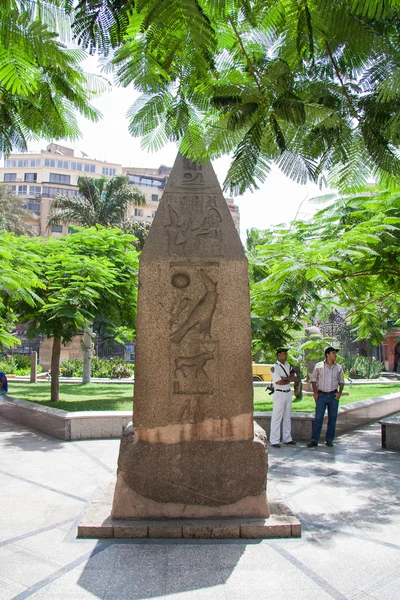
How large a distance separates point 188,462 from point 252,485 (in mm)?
573

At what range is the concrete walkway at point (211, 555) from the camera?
10.5 ft

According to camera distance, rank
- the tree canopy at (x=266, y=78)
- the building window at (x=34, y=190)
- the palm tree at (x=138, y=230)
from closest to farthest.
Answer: the tree canopy at (x=266, y=78) < the palm tree at (x=138, y=230) < the building window at (x=34, y=190)

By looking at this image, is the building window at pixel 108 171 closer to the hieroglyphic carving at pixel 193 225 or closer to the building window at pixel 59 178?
the building window at pixel 59 178

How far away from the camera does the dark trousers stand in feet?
27.5

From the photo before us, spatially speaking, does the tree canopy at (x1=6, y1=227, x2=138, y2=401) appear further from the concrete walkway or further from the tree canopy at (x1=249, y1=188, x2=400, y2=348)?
the concrete walkway

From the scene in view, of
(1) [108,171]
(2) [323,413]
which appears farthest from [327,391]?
(1) [108,171]

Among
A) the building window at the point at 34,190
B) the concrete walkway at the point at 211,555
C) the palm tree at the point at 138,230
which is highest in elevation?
the building window at the point at 34,190

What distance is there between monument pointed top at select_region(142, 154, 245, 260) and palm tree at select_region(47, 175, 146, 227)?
24740 mm

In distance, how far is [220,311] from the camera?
456 cm

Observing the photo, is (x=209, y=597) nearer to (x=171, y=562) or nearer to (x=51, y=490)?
(x=171, y=562)

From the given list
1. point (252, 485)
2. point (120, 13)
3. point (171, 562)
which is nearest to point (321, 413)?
point (252, 485)

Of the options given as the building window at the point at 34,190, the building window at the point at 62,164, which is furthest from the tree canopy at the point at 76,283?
the building window at the point at 62,164

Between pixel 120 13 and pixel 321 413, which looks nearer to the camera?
pixel 120 13

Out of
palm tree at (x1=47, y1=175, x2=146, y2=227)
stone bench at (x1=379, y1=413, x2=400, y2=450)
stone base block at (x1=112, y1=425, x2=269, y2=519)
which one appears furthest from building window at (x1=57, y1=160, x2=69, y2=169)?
stone base block at (x1=112, y1=425, x2=269, y2=519)
